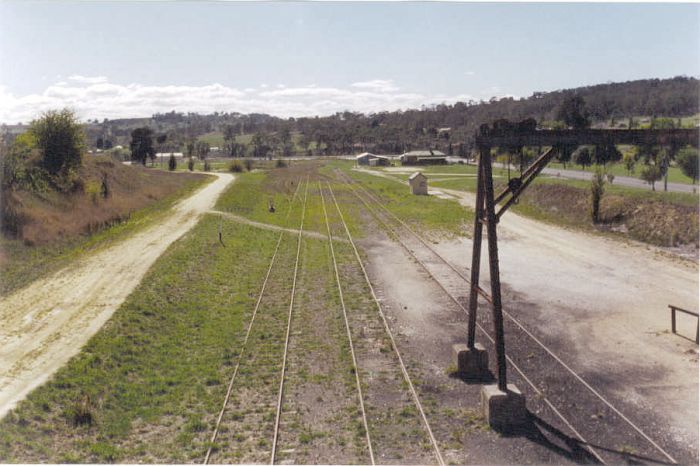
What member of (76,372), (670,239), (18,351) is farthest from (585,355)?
(670,239)

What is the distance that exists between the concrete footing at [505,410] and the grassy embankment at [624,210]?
26.4m

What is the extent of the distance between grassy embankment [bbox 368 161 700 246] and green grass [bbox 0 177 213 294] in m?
30.4

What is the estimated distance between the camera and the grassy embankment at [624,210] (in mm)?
34747

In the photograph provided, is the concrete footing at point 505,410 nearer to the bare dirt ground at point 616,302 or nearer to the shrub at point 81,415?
the bare dirt ground at point 616,302

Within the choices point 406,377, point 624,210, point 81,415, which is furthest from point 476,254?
point 624,210

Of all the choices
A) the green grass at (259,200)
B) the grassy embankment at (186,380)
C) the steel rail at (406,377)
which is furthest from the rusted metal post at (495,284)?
the green grass at (259,200)

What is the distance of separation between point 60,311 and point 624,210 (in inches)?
1463

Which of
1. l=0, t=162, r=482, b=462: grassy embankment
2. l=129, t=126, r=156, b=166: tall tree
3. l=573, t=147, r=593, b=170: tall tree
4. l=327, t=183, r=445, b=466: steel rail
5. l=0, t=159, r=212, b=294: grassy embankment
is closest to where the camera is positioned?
l=327, t=183, r=445, b=466: steel rail

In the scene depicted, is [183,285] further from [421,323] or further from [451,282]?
[451,282]

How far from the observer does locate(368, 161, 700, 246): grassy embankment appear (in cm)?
3475

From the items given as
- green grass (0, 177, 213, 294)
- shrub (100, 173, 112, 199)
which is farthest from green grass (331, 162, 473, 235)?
shrub (100, 173, 112, 199)

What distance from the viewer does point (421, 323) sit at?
18844mm

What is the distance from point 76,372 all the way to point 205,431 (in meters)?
4.28

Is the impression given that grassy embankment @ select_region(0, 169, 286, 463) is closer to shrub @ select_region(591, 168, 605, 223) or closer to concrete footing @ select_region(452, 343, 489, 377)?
concrete footing @ select_region(452, 343, 489, 377)
